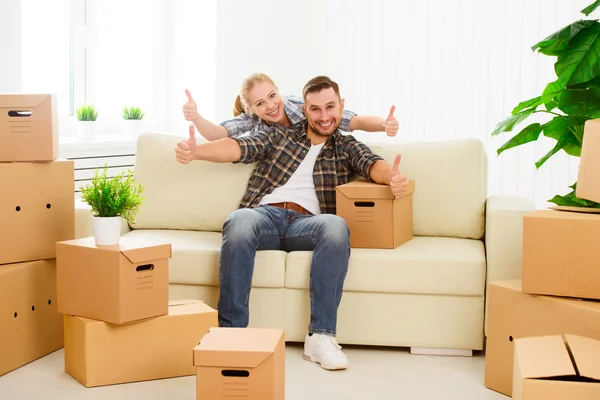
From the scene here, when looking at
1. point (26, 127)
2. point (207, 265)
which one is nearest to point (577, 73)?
point (207, 265)

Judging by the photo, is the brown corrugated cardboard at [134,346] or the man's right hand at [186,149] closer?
the brown corrugated cardboard at [134,346]

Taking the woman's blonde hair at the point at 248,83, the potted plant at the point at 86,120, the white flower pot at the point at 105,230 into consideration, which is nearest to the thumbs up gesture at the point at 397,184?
the woman's blonde hair at the point at 248,83

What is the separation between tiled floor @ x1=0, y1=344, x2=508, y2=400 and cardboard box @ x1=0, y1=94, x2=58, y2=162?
2.37 ft

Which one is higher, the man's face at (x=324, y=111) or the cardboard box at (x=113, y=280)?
the man's face at (x=324, y=111)

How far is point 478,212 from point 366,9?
7.11 ft

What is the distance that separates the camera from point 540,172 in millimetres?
4738

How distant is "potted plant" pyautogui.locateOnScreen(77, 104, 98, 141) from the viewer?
4.42 meters

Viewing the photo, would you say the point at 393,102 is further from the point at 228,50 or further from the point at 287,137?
the point at 287,137

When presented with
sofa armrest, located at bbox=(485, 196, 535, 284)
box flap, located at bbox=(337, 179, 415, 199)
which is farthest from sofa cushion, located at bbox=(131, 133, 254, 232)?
sofa armrest, located at bbox=(485, 196, 535, 284)

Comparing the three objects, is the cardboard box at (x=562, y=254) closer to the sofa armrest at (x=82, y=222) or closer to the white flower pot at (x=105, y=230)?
the white flower pot at (x=105, y=230)

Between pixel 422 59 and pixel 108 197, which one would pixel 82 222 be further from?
pixel 422 59

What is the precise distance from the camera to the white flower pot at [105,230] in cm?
260

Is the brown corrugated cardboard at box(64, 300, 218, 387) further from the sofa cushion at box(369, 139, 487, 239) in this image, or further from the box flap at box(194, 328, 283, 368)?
the sofa cushion at box(369, 139, 487, 239)

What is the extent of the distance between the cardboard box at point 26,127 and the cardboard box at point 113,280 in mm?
366
